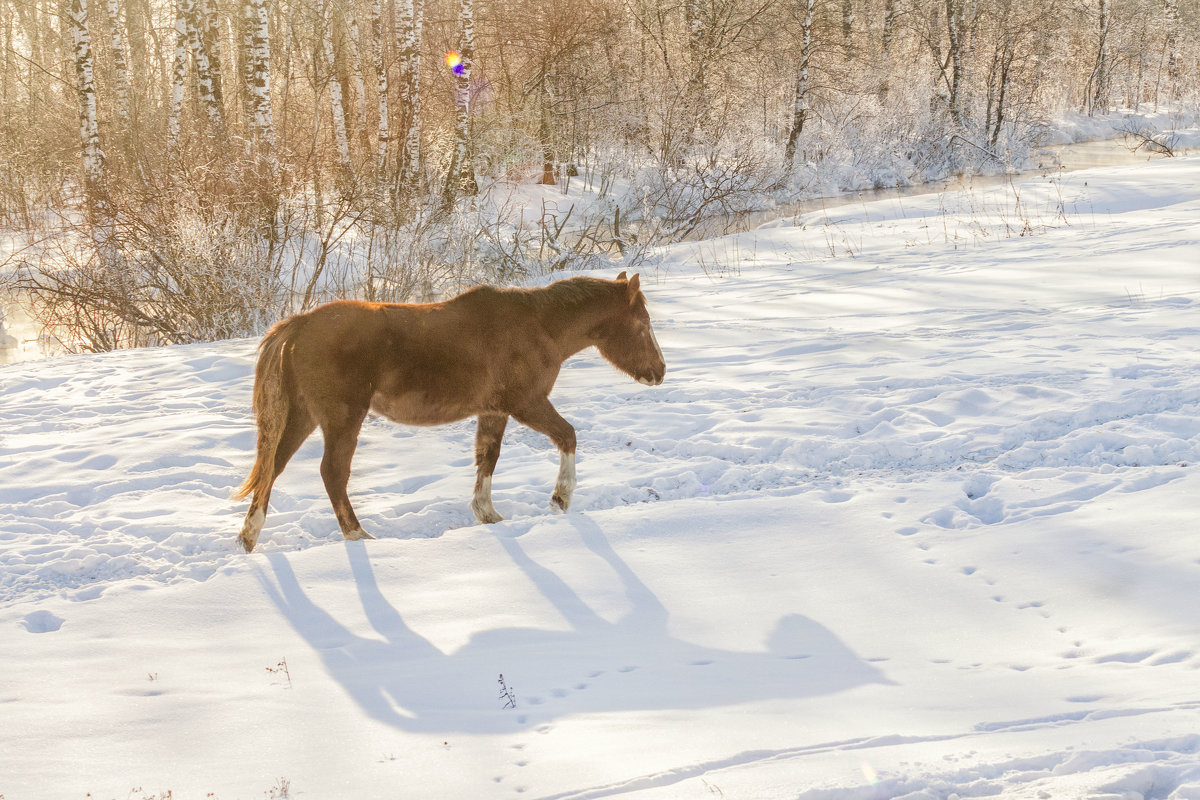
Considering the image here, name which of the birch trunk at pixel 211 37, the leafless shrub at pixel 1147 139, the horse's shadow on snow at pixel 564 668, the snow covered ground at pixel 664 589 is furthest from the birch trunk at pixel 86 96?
the leafless shrub at pixel 1147 139

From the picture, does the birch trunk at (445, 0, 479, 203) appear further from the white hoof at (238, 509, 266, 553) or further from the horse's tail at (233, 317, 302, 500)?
the white hoof at (238, 509, 266, 553)

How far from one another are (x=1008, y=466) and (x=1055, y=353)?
104 inches

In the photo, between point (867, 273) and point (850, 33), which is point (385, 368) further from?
point (850, 33)

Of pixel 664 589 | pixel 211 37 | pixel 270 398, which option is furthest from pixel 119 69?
pixel 664 589

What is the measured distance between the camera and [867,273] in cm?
1235

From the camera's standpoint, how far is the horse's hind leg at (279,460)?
5207 mm

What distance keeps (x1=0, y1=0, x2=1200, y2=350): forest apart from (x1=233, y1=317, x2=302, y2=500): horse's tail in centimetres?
601

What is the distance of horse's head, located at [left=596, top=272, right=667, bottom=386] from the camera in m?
5.79

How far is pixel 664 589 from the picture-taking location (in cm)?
461

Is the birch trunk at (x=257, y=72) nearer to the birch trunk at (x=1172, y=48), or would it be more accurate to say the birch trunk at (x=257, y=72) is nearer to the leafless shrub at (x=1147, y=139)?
the leafless shrub at (x=1147, y=139)

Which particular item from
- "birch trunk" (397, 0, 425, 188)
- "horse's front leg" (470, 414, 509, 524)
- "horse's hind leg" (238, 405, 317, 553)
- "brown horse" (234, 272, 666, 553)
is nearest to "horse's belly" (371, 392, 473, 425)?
"brown horse" (234, 272, 666, 553)

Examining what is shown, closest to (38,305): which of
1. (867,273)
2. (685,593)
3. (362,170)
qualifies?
(362,170)

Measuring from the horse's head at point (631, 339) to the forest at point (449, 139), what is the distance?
6.09m

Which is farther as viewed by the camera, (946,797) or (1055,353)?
(1055,353)
